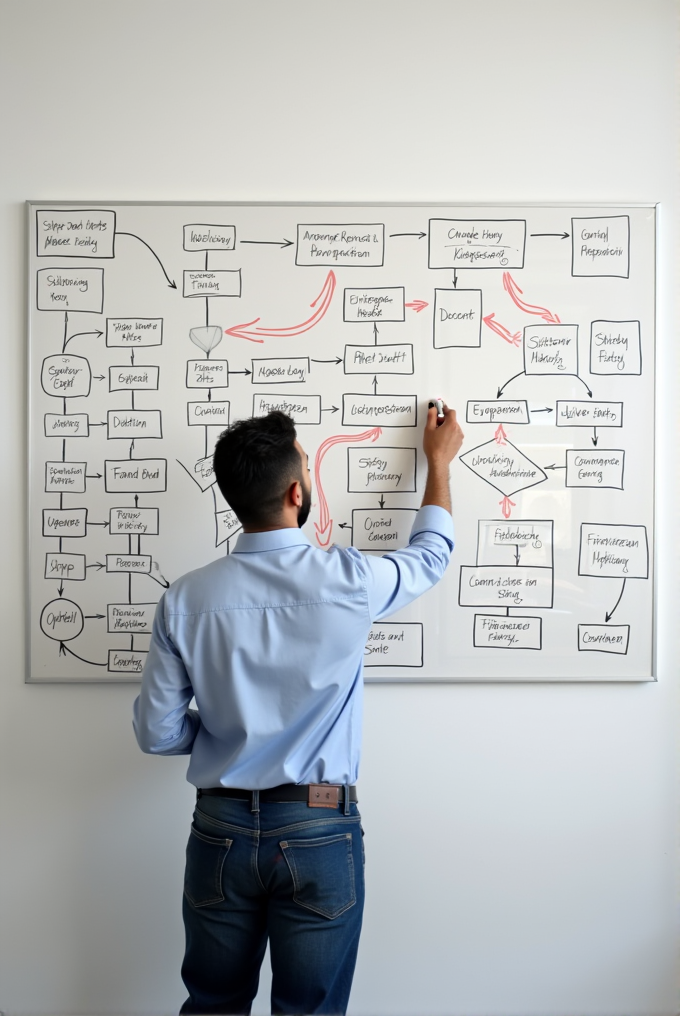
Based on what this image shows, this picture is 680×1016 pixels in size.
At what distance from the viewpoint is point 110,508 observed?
189cm

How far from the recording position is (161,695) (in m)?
1.45

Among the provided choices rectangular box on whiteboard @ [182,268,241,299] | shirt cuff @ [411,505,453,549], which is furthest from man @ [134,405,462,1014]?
rectangular box on whiteboard @ [182,268,241,299]

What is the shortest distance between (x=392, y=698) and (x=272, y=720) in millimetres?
581

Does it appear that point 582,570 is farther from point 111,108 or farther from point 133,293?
point 111,108

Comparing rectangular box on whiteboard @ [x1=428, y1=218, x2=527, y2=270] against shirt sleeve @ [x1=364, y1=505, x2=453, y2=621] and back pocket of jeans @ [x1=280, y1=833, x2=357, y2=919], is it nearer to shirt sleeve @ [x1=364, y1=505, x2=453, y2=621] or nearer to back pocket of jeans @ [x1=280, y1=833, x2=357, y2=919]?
shirt sleeve @ [x1=364, y1=505, x2=453, y2=621]

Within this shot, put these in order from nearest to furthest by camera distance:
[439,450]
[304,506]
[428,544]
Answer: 1. [304,506]
2. [428,544]
3. [439,450]

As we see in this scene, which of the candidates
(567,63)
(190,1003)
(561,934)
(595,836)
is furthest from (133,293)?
(561,934)

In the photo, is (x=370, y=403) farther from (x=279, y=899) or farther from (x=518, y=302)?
(x=279, y=899)

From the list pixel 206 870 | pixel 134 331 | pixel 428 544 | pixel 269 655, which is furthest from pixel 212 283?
pixel 206 870

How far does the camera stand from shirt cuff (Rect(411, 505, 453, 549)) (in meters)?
1.65

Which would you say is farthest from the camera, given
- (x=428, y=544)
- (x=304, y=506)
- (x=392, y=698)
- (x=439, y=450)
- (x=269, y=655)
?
(x=392, y=698)

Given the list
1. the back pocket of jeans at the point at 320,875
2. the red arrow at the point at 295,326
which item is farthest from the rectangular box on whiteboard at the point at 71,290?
the back pocket of jeans at the point at 320,875

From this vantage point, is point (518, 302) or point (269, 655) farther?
point (518, 302)

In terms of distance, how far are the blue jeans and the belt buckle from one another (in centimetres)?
1
